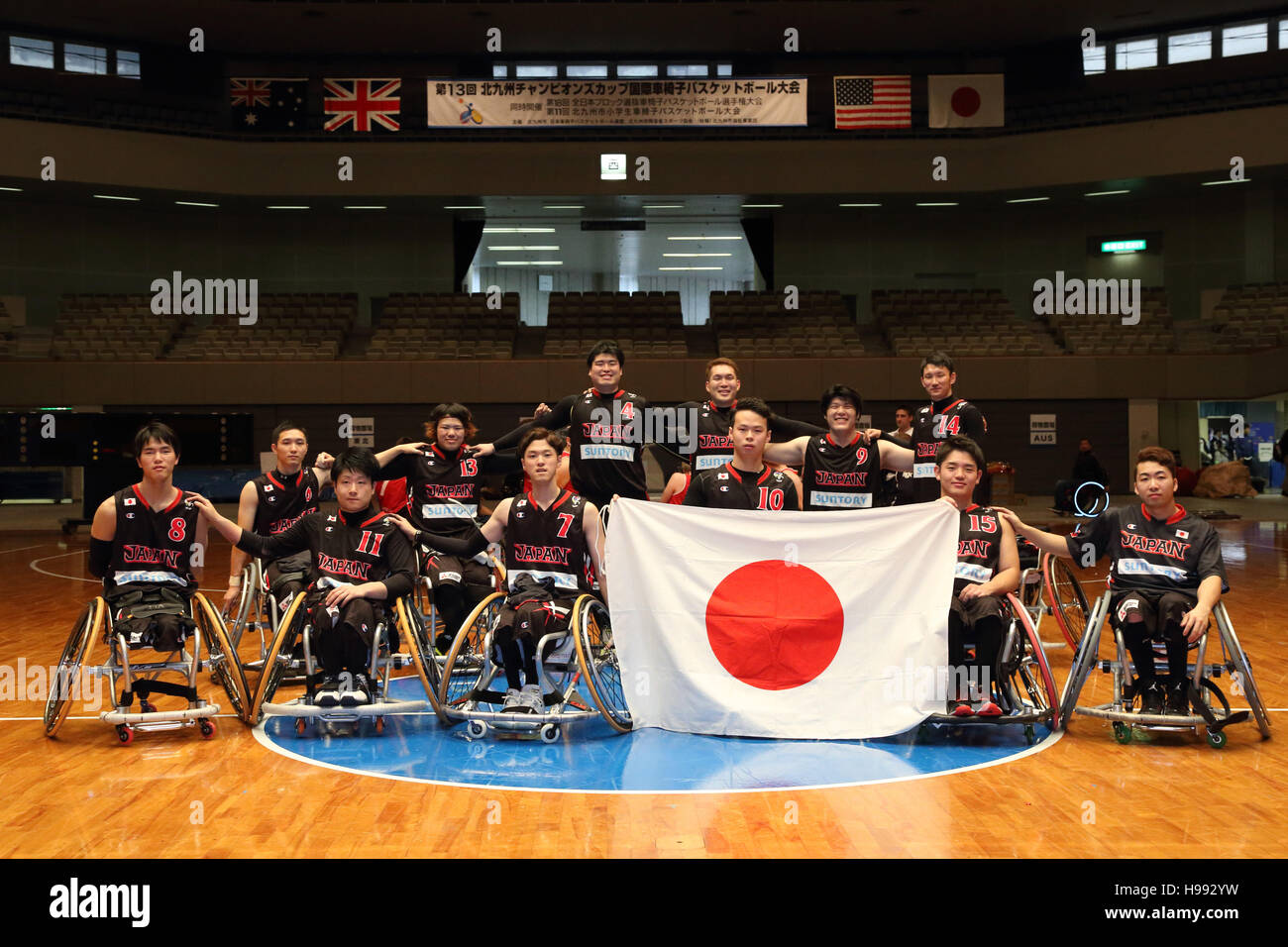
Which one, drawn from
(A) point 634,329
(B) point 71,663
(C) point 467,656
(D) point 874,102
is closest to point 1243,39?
(D) point 874,102

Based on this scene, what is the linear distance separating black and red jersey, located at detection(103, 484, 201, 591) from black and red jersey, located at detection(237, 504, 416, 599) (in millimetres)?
262

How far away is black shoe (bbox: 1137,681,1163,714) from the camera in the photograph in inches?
193

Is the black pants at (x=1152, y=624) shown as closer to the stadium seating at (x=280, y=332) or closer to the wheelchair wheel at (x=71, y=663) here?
the wheelchair wheel at (x=71, y=663)

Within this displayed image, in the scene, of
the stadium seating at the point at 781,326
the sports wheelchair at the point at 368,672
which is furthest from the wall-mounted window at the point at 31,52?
the sports wheelchair at the point at 368,672

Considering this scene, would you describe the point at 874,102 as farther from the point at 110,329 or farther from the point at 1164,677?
the point at 1164,677

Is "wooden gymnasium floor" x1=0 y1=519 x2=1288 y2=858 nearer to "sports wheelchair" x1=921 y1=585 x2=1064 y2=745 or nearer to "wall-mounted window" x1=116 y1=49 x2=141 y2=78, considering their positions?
"sports wheelchair" x1=921 y1=585 x2=1064 y2=745

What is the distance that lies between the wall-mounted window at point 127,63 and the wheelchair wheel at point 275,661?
19714mm

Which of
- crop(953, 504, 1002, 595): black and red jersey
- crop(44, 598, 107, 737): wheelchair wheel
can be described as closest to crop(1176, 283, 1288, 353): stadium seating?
crop(953, 504, 1002, 595): black and red jersey

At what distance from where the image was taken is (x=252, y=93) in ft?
67.8

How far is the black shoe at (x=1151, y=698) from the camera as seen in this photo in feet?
16.0

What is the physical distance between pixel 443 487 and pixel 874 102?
54.4 ft

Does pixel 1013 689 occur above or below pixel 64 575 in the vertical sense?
above

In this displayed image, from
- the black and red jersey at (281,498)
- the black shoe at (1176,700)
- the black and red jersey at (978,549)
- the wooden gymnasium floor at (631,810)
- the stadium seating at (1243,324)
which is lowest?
the wooden gymnasium floor at (631,810)

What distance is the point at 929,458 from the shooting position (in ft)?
22.1
